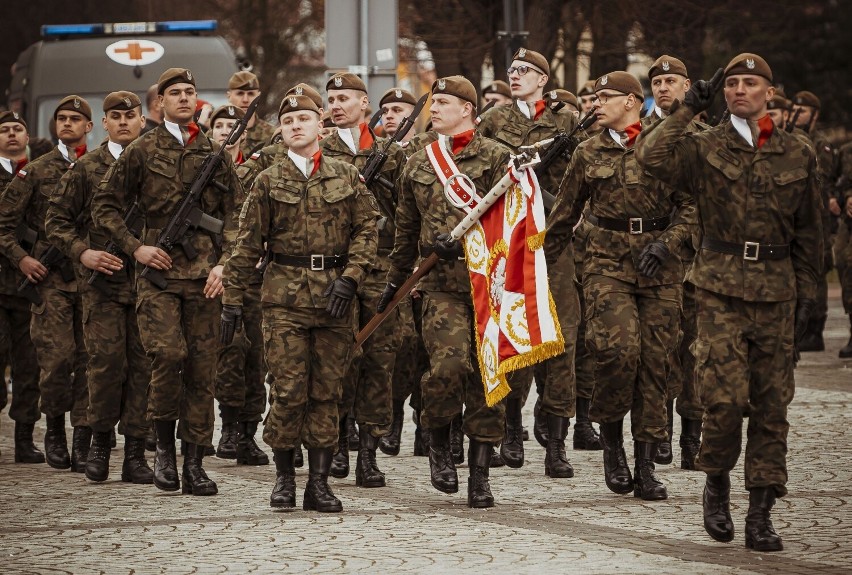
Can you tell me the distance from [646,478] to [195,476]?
2.60m

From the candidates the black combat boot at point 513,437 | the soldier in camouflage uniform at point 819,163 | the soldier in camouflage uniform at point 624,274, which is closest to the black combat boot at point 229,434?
the black combat boot at point 513,437

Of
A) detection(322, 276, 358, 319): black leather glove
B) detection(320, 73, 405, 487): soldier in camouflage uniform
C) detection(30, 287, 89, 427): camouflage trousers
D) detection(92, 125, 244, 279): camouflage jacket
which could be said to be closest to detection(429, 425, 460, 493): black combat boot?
detection(320, 73, 405, 487): soldier in camouflage uniform

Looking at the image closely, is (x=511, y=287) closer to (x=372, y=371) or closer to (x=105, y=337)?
(x=372, y=371)

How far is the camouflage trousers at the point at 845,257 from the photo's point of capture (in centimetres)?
1836

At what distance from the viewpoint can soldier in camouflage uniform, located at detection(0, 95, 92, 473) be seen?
1253 cm

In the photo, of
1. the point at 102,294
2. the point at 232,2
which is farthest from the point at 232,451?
the point at 232,2

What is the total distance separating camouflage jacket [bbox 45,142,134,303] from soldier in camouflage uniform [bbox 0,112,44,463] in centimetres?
110

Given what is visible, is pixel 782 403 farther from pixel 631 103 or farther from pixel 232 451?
pixel 232 451

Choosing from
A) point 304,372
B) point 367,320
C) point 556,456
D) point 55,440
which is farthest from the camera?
point 55,440

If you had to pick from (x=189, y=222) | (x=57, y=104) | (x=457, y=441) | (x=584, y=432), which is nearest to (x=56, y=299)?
(x=189, y=222)

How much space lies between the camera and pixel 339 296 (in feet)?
32.6

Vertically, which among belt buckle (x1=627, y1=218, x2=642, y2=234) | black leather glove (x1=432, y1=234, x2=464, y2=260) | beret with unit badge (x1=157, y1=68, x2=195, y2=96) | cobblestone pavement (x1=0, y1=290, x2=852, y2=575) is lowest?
cobblestone pavement (x1=0, y1=290, x2=852, y2=575)

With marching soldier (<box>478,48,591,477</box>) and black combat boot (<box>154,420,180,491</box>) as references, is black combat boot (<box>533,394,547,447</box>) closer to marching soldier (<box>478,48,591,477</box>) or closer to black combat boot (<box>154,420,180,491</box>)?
marching soldier (<box>478,48,591,477</box>)

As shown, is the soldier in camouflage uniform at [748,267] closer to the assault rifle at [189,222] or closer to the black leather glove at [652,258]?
the black leather glove at [652,258]
